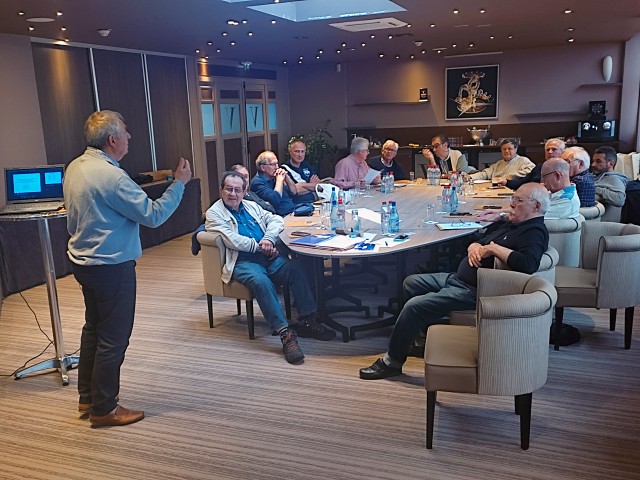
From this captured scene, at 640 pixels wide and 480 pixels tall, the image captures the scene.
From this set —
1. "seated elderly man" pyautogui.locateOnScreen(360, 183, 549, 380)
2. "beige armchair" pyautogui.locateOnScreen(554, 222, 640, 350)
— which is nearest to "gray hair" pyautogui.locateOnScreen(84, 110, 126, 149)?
"seated elderly man" pyautogui.locateOnScreen(360, 183, 549, 380)

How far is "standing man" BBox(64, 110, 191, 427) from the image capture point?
305 centimetres

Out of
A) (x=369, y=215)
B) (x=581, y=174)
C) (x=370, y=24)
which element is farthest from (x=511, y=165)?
(x=369, y=215)

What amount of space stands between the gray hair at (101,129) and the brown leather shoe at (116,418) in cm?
152

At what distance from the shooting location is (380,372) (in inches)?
148

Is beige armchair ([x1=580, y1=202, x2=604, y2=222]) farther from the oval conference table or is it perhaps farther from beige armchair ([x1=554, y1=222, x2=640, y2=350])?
beige armchair ([x1=554, y1=222, x2=640, y2=350])

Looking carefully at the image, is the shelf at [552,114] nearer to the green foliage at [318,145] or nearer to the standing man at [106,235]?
the green foliage at [318,145]

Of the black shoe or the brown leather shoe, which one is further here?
the black shoe

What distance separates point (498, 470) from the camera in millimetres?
2771

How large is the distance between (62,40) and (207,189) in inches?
158

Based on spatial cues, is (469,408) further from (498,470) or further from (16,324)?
(16,324)

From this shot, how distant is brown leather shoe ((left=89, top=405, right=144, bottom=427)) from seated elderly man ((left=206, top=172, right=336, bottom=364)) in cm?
123

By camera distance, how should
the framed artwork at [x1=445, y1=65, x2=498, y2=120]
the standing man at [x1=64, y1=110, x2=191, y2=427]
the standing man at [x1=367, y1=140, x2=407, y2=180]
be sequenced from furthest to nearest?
1. the framed artwork at [x1=445, y1=65, x2=498, y2=120]
2. the standing man at [x1=367, y1=140, x2=407, y2=180]
3. the standing man at [x1=64, y1=110, x2=191, y2=427]

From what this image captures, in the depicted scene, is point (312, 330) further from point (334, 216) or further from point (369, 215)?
point (369, 215)

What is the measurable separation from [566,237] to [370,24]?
4559mm
